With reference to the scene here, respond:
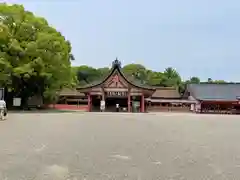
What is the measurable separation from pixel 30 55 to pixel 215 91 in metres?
30.8

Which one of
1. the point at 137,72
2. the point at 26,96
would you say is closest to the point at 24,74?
the point at 26,96

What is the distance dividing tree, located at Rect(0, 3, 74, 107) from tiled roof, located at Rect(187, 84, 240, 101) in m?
22.4

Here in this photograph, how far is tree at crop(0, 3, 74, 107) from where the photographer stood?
3661 centimetres

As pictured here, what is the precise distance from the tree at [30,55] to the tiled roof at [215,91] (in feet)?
Answer: 73.5

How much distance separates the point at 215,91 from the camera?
59.0 m

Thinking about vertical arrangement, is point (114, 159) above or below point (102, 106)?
below

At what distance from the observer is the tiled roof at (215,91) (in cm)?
5672

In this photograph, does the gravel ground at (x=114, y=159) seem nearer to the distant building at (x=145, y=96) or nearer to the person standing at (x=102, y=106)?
the person standing at (x=102, y=106)

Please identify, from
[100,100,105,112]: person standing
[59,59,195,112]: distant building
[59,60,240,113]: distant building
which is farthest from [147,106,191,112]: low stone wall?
[100,100,105,112]: person standing

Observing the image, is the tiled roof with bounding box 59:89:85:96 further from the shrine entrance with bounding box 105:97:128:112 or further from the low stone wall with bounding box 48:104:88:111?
the shrine entrance with bounding box 105:97:128:112

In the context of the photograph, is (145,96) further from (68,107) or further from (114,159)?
(114,159)

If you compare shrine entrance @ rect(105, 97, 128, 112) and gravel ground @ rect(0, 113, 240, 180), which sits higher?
shrine entrance @ rect(105, 97, 128, 112)

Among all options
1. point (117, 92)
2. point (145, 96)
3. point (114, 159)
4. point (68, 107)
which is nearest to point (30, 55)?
→ point (117, 92)

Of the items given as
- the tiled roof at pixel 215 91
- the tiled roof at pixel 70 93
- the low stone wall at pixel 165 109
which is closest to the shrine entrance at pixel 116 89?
the low stone wall at pixel 165 109
